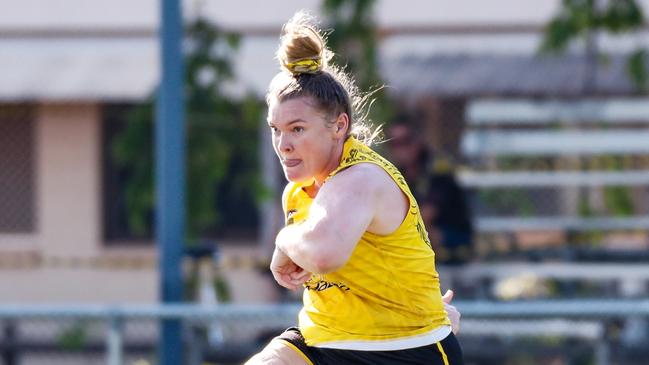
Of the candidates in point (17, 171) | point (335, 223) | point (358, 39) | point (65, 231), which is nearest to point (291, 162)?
point (335, 223)

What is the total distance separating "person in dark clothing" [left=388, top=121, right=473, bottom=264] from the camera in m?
8.65

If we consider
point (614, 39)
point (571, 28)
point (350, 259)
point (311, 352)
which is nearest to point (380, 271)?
point (350, 259)

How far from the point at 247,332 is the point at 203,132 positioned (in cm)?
137

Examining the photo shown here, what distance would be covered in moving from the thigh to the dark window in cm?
903

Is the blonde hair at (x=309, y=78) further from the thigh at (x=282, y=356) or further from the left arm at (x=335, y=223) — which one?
the thigh at (x=282, y=356)

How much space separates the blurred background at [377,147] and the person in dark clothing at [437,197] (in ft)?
0.05

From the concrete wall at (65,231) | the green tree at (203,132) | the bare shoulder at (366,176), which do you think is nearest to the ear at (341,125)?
the bare shoulder at (366,176)

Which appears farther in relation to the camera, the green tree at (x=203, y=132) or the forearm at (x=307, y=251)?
Answer: the green tree at (x=203, y=132)

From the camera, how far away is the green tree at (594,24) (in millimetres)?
9531

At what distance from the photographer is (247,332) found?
8.27m

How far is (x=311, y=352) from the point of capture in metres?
3.80

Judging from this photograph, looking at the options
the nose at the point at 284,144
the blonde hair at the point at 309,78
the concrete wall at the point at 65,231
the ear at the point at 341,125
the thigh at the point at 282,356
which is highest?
the blonde hair at the point at 309,78

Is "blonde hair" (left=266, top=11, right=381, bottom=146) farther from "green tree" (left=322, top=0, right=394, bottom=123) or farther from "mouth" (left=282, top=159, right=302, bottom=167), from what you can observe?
"green tree" (left=322, top=0, right=394, bottom=123)

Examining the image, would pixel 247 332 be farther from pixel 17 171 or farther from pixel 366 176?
pixel 17 171
